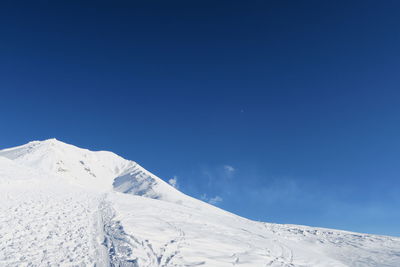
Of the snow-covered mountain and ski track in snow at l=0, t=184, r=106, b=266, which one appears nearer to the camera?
ski track in snow at l=0, t=184, r=106, b=266

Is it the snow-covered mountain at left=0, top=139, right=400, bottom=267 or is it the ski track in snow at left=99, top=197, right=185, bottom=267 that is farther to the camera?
the snow-covered mountain at left=0, top=139, right=400, bottom=267

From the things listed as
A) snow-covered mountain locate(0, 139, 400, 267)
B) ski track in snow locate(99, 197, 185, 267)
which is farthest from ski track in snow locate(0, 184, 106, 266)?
ski track in snow locate(99, 197, 185, 267)

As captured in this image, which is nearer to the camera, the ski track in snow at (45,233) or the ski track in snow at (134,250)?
the ski track in snow at (45,233)

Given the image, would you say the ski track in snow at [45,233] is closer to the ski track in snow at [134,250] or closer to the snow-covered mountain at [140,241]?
the snow-covered mountain at [140,241]

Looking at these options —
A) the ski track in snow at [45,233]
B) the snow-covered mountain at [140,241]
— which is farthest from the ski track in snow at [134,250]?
the ski track in snow at [45,233]

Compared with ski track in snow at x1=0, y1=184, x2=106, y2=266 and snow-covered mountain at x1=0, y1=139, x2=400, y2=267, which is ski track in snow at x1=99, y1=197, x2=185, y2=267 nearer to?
snow-covered mountain at x1=0, y1=139, x2=400, y2=267

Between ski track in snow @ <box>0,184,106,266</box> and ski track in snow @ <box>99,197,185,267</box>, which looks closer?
ski track in snow @ <box>0,184,106,266</box>

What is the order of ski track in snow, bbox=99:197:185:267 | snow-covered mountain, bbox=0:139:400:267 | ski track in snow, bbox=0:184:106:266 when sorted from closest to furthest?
ski track in snow, bbox=0:184:106:266 < ski track in snow, bbox=99:197:185:267 < snow-covered mountain, bbox=0:139:400:267

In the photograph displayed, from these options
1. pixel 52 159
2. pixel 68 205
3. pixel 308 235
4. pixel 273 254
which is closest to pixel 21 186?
pixel 68 205

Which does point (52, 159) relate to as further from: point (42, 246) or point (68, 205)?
point (42, 246)

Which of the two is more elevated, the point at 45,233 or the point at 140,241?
the point at 140,241

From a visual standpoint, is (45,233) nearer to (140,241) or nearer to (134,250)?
(140,241)

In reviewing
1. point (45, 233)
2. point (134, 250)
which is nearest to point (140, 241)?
point (134, 250)

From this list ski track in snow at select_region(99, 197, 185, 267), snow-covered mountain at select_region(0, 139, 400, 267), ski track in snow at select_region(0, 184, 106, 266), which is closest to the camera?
ski track in snow at select_region(0, 184, 106, 266)
